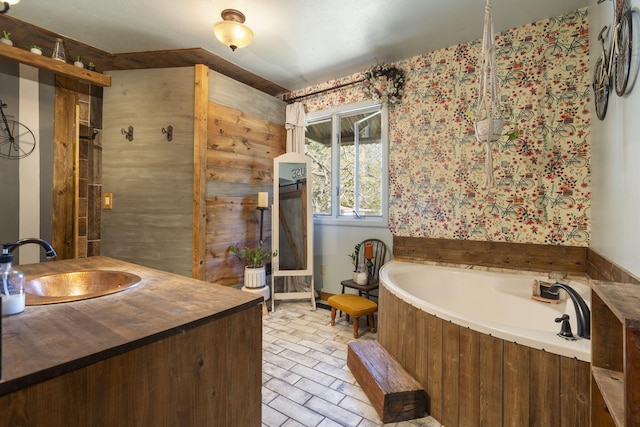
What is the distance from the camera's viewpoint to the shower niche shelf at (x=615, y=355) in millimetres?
713

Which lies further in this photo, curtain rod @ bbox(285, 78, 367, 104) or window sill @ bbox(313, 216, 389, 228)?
curtain rod @ bbox(285, 78, 367, 104)

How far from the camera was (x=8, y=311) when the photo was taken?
932mm

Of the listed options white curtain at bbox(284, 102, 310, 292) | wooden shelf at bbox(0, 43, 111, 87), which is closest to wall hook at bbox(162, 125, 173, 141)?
wooden shelf at bbox(0, 43, 111, 87)

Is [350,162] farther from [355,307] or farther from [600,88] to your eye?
[600,88]

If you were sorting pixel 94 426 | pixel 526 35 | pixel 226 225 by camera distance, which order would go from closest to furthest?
pixel 94 426, pixel 526 35, pixel 226 225

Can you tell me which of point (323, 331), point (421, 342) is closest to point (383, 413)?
point (421, 342)

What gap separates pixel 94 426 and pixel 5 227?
9.52 feet

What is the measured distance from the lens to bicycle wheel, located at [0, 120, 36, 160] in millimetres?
2611

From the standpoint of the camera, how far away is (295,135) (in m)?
3.95

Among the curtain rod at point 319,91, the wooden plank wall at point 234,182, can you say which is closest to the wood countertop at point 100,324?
the wooden plank wall at point 234,182

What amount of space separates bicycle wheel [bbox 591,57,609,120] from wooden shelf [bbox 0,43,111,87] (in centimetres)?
401

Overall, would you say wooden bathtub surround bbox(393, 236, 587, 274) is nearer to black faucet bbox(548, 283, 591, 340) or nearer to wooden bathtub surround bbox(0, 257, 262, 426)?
black faucet bbox(548, 283, 591, 340)

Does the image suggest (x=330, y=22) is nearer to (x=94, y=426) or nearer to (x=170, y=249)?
(x=170, y=249)

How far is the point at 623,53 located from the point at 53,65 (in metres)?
4.00
